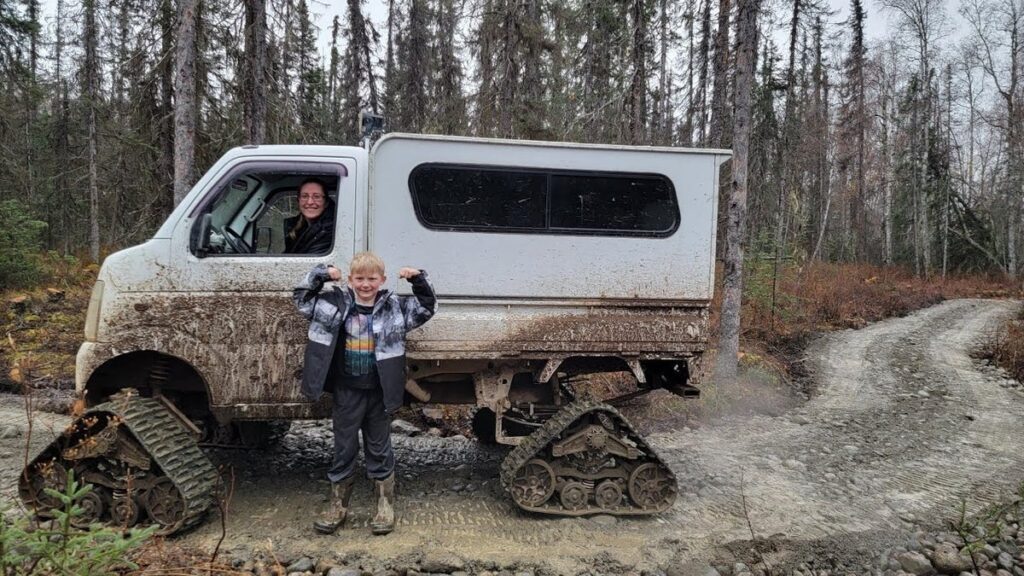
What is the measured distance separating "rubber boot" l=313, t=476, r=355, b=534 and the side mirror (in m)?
1.97

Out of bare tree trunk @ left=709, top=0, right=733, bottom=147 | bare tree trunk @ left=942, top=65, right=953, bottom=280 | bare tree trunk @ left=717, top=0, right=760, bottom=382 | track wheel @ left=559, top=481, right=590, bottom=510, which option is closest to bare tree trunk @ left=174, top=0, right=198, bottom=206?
track wheel @ left=559, top=481, right=590, bottom=510

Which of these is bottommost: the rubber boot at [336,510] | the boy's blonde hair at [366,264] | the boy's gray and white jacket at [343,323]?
the rubber boot at [336,510]

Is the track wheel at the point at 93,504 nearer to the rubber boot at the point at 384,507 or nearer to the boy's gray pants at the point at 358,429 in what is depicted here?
the boy's gray pants at the point at 358,429

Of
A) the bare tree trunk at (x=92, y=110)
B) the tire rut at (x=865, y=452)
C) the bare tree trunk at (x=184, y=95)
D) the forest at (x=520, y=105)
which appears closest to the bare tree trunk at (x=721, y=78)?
the forest at (x=520, y=105)

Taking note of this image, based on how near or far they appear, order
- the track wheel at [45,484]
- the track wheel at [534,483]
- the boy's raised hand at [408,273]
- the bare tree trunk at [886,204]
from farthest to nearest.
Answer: the bare tree trunk at [886,204] < the track wheel at [534,483] < the track wheel at [45,484] < the boy's raised hand at [408,273]

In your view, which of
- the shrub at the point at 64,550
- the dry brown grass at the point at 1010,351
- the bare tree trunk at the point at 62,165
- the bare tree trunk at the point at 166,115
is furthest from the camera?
the bare tree trunk at the point at 62,165

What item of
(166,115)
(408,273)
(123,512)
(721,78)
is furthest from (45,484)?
(721,78)

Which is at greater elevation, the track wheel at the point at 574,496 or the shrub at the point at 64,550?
the shrub at the point at 64,550

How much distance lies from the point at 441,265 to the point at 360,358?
0.90 metres

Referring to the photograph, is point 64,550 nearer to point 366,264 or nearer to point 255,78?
point 366,264

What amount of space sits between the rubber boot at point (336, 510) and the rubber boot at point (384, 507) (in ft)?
0.73

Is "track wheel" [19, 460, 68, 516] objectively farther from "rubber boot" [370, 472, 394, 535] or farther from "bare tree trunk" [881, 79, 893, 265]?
"bare tree trunk" [881, 79, 893, 265]

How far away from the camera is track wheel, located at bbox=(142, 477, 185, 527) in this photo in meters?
3.83

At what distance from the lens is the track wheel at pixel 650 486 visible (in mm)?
4305
